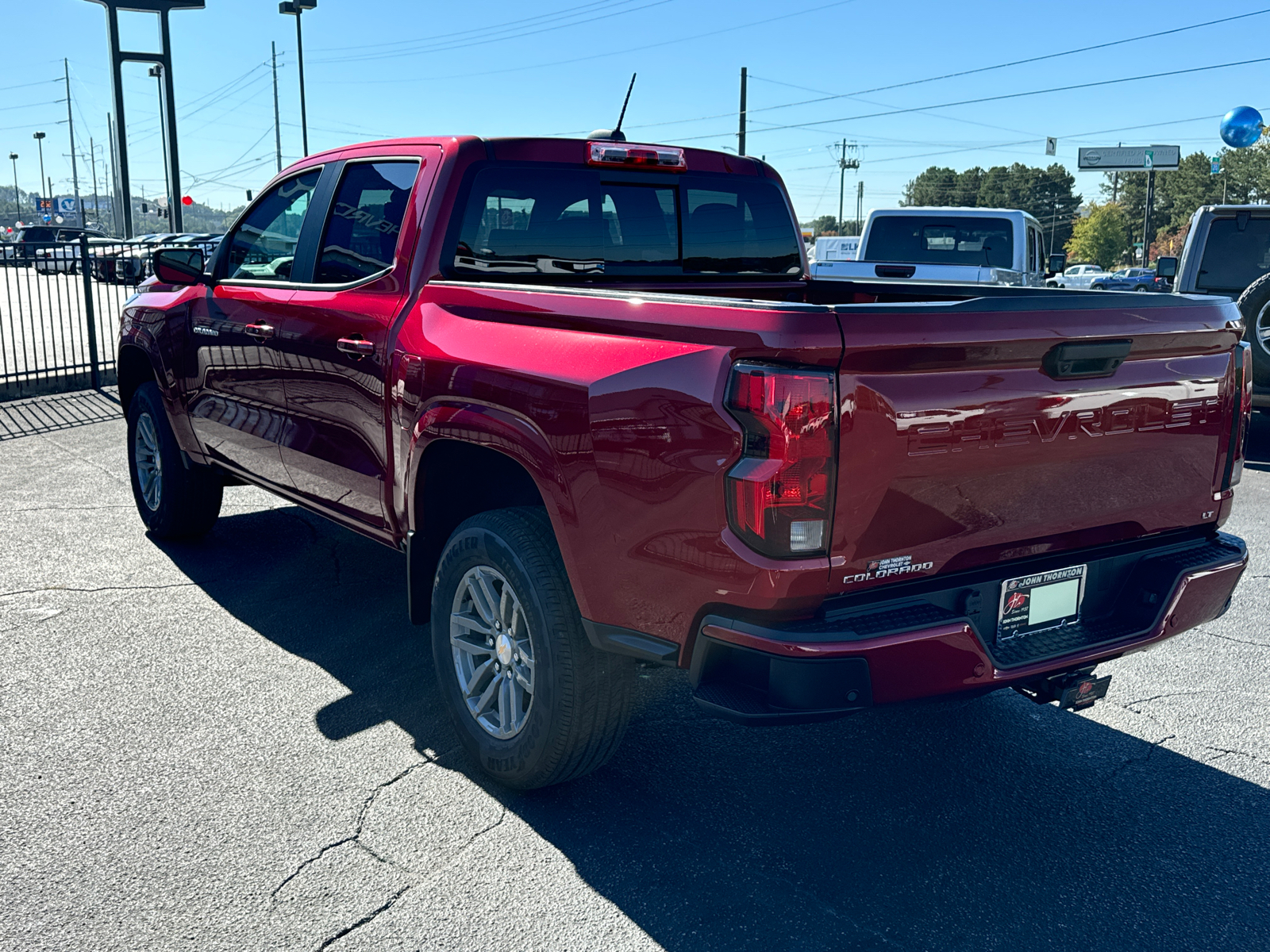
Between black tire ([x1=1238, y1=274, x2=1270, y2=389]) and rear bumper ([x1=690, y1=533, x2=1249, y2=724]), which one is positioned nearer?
rear bumper ([x1=690, y1=533, x2=1249, y2=724])

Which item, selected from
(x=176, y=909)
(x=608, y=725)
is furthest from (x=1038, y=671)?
(x=176, y=909)

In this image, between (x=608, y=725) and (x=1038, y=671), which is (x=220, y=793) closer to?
(x=608, y=725)

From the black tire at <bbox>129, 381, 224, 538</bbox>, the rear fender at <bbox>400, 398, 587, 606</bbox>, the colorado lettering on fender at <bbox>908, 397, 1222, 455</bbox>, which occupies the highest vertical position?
the colorado lettering on fender at <bbox>908, 397, 1222, 455</bbox>

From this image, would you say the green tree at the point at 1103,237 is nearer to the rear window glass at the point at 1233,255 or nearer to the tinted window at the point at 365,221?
the rear window glass at the point at 1233,255

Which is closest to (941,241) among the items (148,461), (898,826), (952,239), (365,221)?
(952,239)

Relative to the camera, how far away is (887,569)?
2609mm

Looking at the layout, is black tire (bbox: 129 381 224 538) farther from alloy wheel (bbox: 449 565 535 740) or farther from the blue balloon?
the blue balloon

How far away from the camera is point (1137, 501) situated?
10.0 ft

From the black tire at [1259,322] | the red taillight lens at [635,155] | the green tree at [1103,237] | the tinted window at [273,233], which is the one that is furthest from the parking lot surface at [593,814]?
the green tree at [1103,237]

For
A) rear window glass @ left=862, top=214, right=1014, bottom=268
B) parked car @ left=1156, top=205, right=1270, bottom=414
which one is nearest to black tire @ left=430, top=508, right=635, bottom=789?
parked car @ left=1156, top=205, right=1270, bottom=414

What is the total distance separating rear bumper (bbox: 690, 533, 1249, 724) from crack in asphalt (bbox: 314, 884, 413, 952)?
97 cm

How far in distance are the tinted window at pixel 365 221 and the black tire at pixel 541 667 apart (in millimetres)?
1211

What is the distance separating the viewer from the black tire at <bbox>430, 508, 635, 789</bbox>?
3045 millimetres

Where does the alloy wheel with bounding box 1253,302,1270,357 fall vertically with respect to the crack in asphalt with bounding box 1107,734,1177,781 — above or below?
above
